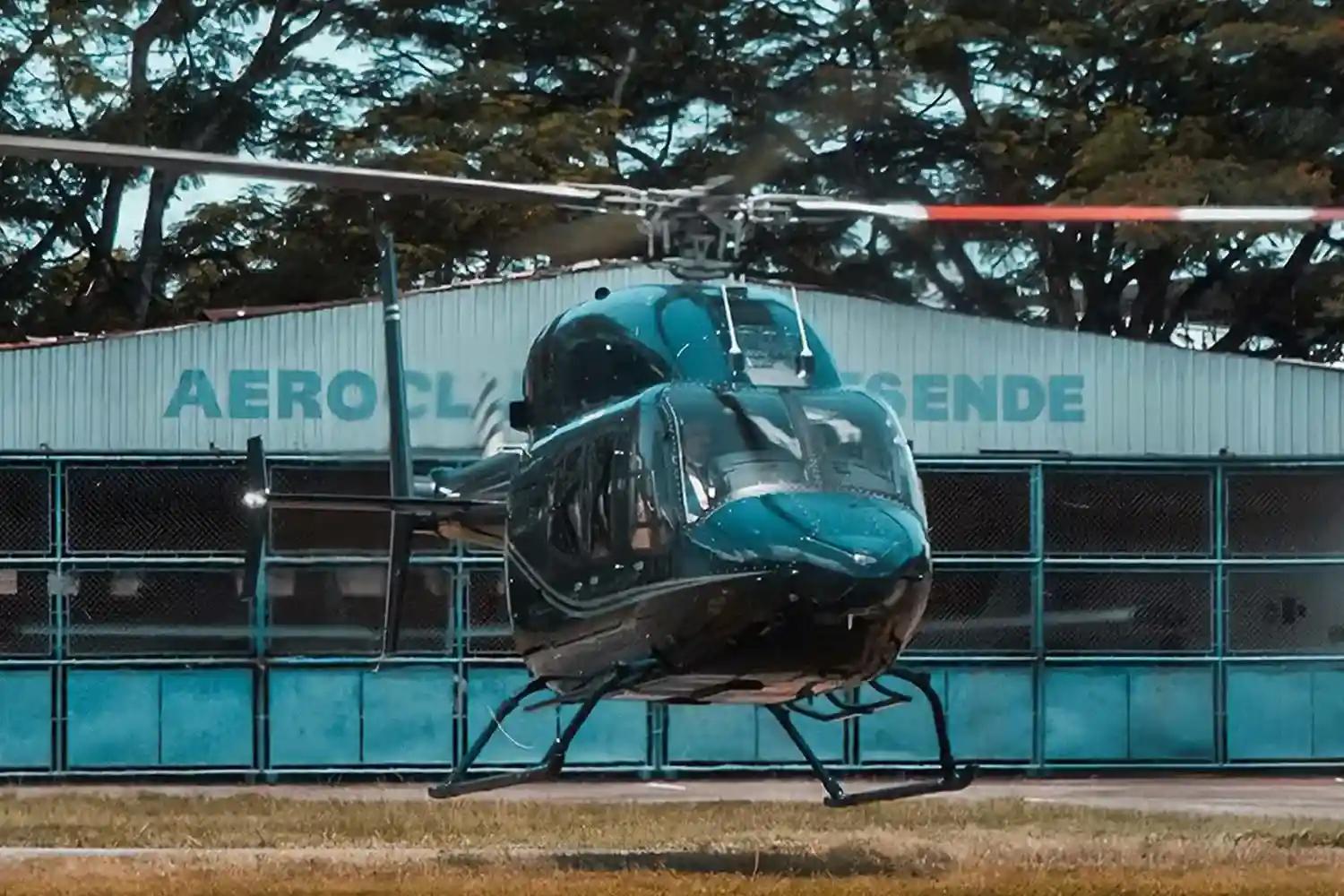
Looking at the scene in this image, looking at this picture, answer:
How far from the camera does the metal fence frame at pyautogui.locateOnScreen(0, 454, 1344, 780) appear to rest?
23359mm

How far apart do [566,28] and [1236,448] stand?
1469 centimetres

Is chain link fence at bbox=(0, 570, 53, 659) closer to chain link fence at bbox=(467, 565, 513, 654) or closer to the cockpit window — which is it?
chain link fence at bbox=(467, 565, 513, 654)

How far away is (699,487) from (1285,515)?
13630 millimetres

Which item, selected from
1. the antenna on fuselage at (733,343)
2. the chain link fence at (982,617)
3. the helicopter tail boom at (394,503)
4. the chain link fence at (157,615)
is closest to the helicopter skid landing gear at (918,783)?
the antenna on fuselage at (733,343)

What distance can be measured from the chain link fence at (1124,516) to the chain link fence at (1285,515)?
0.41 metres

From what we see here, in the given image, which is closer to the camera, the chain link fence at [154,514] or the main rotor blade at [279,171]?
the main rotor blade at [279,171]

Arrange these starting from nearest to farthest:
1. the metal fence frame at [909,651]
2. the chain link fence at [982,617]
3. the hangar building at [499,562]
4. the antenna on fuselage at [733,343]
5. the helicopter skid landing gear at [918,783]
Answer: the helicopter skid landing gear at [918,783], the antenna on fuselage at [733,343], the metal fence frame at [909,651], the hangar building at [499,562], the chain link fence at [982,617]

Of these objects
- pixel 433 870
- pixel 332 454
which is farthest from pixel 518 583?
pixel 332 454

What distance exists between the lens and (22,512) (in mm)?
24938

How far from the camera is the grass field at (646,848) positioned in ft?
46.8

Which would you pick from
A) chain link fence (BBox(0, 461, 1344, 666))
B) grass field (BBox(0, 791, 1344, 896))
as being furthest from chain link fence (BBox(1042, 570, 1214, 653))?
grass field (BBox(0, 791, 1344, 896))

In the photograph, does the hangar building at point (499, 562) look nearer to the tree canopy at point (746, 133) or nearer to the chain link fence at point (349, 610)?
the chain link fence at point (349, 610)

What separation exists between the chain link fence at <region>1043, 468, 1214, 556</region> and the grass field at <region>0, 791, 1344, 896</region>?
5.32m

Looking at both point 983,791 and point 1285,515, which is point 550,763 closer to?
point 983,791
